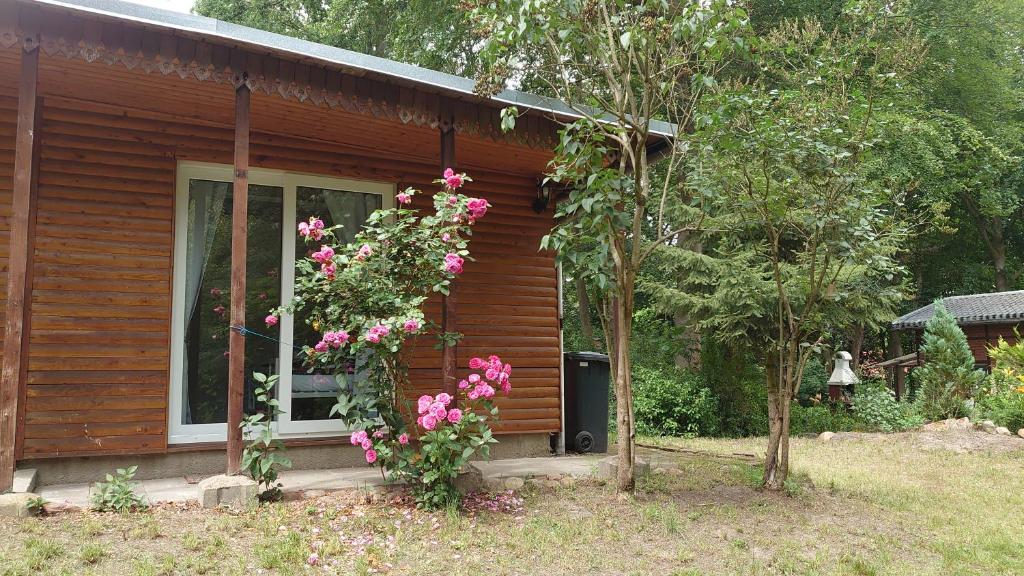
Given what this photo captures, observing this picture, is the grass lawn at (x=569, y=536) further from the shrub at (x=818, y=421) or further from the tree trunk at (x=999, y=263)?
the tree trunk at (x=999, y=263)

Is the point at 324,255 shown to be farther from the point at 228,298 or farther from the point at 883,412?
the point at 883,412

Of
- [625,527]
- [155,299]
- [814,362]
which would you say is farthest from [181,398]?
[814,362]

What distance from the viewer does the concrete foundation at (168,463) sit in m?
4.57

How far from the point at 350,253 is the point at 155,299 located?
1.67m

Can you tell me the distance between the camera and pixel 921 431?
9766mm

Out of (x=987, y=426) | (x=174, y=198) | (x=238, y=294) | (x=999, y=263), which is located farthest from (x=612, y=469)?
(x=999, y=263)

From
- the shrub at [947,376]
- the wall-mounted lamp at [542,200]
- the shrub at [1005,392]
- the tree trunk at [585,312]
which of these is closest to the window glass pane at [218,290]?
the wall-mounted lamp at [542,200]

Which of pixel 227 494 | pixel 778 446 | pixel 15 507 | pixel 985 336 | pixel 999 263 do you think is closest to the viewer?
pixel 15 507

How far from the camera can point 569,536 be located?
150 inches

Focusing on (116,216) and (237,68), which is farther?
(116,216)

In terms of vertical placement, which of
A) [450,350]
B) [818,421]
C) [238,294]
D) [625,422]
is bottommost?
[818,421]

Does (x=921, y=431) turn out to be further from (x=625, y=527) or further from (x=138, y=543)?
(x=138, y=543)

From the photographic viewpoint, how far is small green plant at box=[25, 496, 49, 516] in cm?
359

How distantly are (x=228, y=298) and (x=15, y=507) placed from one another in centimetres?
201
